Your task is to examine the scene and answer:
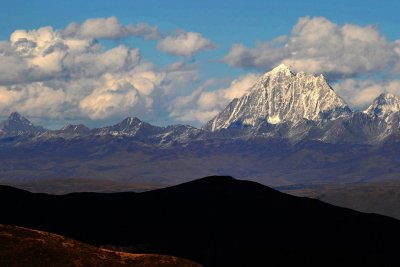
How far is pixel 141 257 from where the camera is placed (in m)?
180

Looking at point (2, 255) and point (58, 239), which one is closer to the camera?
point (2, 255)

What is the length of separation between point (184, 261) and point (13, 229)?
35.4 meters

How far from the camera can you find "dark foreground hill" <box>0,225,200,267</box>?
17088cm

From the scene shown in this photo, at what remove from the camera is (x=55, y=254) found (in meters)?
174

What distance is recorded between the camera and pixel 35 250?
175375mm

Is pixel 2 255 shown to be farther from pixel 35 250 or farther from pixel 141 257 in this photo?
pixel 141 257

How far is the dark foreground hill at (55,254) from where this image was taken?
170875mm

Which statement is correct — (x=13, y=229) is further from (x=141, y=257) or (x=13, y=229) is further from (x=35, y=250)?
(x=141, y=257)

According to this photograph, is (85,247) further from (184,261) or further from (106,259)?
(184,261)

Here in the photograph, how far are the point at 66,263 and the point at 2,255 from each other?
39.8ft

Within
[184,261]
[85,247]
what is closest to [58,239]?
[85,247]

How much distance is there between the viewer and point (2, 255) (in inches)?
6747

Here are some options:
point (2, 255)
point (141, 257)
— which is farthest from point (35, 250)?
point (141, 257)

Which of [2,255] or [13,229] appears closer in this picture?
[2,255]
